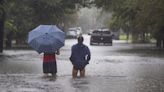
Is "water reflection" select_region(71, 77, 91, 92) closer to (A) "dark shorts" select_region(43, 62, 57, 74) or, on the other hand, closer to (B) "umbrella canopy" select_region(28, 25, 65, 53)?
(A) "dark shorts" select_region(43, 62, 57, 74)

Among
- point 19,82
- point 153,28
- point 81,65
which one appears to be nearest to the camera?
point 19,82

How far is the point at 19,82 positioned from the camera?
1916cm

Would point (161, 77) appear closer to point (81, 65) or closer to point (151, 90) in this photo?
point (81, 65)

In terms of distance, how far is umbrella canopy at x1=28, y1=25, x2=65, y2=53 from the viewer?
70.9 ft

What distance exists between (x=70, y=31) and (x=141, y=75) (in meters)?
88.4

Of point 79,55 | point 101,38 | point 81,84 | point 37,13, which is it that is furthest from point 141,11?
point 81,84

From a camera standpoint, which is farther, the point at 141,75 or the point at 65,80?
the point at 141,75

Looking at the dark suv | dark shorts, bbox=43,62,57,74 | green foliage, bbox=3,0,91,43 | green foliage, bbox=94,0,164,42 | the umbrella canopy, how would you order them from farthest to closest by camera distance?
the dark suv < green foliage, bbox=3,0,91,43 < green foliage, bbox=94,0,164,42 < dark shorts, bbox=43,62,57,74 < the umbrella canopy

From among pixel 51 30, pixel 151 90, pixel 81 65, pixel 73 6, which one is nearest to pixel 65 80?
pixel 81 65

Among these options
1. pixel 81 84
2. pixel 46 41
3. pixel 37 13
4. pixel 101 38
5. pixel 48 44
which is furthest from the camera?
pixel 101 38

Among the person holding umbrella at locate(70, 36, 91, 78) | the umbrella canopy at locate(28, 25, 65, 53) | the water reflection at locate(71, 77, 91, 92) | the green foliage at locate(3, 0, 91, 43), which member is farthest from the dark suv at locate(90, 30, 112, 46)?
the water reflection at locate(71, 77, 91, 92)

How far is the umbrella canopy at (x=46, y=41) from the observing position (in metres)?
21.6

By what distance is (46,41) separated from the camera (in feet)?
71.3

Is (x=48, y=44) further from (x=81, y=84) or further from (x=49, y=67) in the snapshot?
(x=81, y=84)
